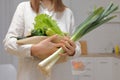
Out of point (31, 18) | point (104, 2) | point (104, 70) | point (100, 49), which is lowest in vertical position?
point (104, 70)

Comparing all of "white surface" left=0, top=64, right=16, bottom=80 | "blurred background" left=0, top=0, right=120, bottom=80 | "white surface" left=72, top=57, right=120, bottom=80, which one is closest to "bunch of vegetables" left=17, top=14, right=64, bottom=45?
"white surface" left=0, top=64, right=16, bottom=80

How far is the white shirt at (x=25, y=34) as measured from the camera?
1.09 meters

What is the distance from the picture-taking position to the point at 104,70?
10.9ft

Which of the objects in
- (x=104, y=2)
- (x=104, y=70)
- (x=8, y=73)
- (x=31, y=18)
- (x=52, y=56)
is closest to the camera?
(x=52, y=56)

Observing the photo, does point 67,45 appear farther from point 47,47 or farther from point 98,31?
point 98,31

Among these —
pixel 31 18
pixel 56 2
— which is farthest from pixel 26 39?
pixel 56 2

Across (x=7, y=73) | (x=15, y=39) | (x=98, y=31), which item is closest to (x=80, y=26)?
(x=15, y=39)

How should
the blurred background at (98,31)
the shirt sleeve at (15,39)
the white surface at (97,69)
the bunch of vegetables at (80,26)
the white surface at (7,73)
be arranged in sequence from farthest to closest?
1. the blurred background at (98,31)
2. the white surface at (97,69)
3. the white surface at (7,73)
4. the shirt sleeve at (15,39)
5. the bunch of vegetables at (80,26)

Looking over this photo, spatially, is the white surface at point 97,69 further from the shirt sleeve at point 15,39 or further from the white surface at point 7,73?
the shirt sleeve at point 15,39

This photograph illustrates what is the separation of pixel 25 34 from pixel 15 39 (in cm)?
12

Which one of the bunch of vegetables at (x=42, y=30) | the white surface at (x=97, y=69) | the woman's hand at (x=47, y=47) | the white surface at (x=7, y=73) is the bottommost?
the white surface at (x=97, y=69)

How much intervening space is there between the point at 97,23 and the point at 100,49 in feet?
9.54

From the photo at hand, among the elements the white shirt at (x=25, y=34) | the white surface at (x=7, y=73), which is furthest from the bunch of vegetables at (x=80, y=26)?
the white surface at (x=7, y=73)

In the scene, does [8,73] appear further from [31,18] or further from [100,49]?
[100,49]
